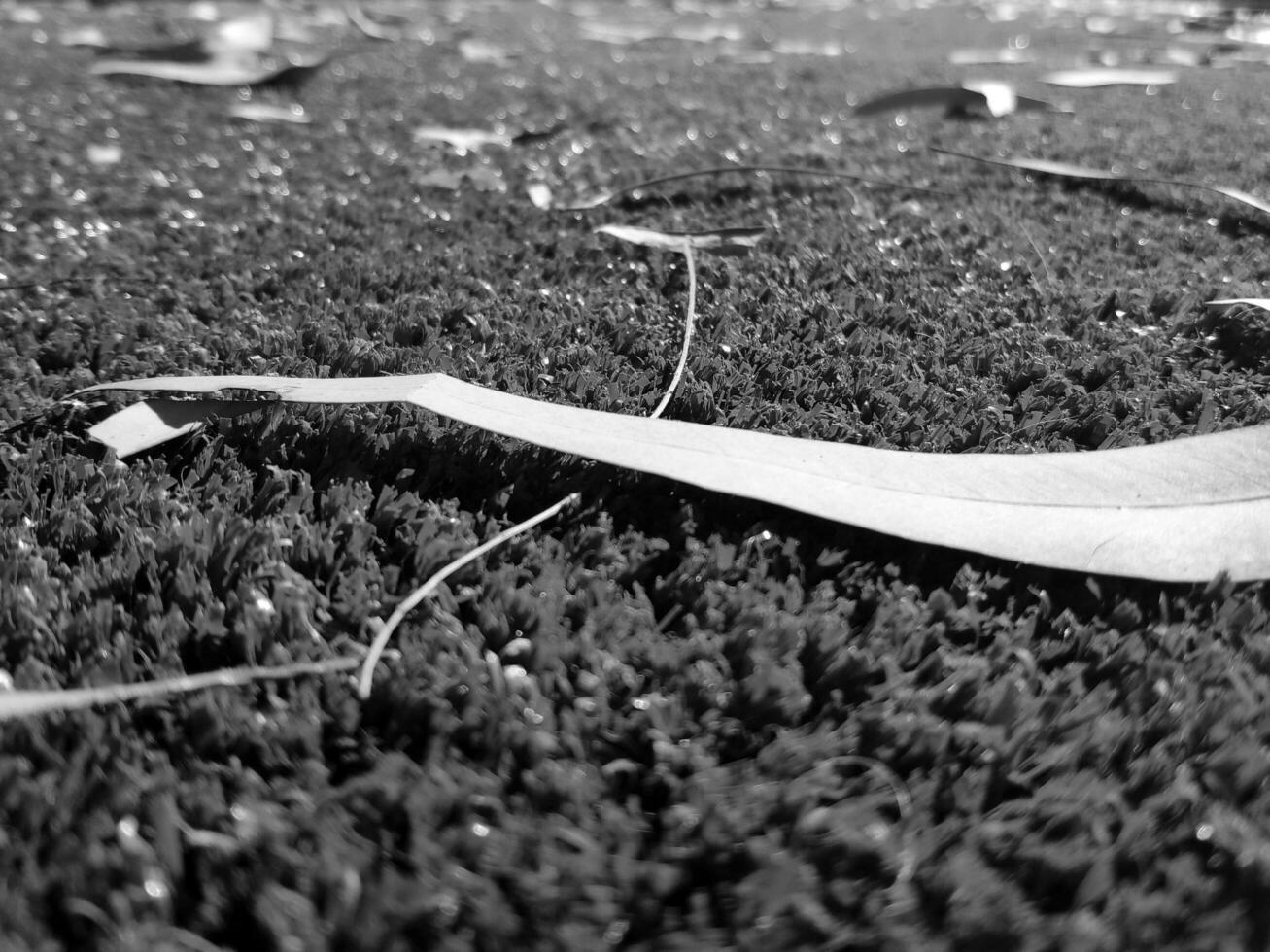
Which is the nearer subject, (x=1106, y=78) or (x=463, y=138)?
(x=463, y=138)

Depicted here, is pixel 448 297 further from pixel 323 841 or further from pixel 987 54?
pixel 987 54

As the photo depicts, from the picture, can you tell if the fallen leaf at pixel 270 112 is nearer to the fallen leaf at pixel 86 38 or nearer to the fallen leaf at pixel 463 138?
the fallen leaf at pixel 463 138

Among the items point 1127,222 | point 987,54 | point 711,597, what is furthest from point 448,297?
point 987,54

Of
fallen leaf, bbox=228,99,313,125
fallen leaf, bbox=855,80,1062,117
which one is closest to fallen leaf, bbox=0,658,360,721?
fallen leaf, bbox=228,99,313,125

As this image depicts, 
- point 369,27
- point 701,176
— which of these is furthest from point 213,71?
point 701,176

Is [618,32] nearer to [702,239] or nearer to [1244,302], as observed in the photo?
[702,239]

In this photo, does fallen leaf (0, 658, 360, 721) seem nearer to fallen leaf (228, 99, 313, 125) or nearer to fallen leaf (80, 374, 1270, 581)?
fallen leaf (80, 374, 1270, 581)
